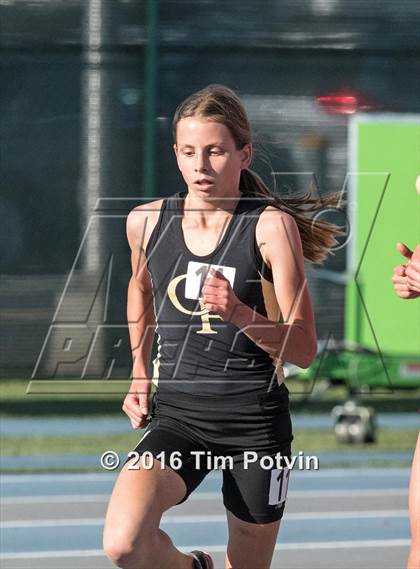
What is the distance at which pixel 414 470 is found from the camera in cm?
387

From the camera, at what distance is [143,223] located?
4.09 m

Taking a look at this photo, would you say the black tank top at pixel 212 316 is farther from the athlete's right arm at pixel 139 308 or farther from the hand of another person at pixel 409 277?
the hand of another person at pixel 409 277

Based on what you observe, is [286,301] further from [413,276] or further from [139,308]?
[139,308]

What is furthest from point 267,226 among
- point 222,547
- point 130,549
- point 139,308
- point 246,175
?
point 222,547

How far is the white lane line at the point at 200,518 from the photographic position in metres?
6.44

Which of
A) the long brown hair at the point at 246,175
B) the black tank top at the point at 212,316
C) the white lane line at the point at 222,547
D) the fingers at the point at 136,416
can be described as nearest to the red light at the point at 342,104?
the white lane line at the point at 222,547

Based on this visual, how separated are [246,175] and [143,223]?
0.32 metres

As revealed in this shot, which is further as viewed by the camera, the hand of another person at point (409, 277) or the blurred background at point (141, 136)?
the blurred background at point (141, 136)

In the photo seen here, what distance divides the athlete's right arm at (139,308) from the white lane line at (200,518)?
2424mm

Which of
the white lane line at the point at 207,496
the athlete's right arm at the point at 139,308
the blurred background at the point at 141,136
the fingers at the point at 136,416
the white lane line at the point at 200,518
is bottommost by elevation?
the white lane line at the point at 207,496

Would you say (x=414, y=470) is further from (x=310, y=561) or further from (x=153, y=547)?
(x=310, y=561)

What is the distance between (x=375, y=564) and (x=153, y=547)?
2.11 m

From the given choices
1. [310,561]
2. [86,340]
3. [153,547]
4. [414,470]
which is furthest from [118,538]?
[86,340]

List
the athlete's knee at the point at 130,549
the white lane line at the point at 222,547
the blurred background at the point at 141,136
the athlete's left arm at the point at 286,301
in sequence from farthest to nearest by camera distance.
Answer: the blurred background at the point at 141,136 < the white lane line at the point at 222,547 < the athlete's left arm at the point at 286,301 < the athlete's knee at the point at 130,549
